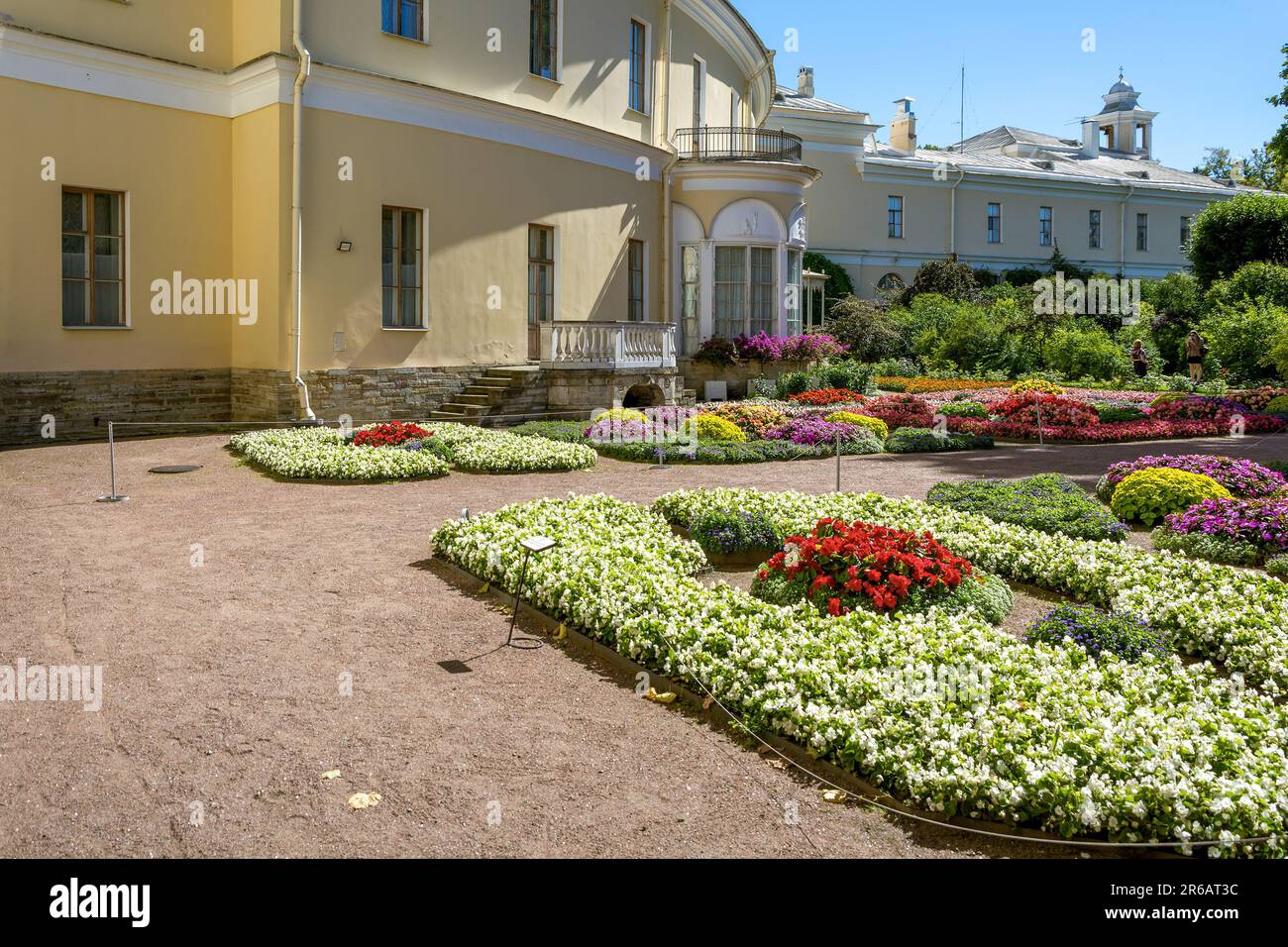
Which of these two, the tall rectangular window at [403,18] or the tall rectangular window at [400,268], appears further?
the tall rectangular window at [400,268]

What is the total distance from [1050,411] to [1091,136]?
4501cm

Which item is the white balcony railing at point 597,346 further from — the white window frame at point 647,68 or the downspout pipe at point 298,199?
the white window frame at point 647,68

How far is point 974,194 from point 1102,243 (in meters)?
8.37

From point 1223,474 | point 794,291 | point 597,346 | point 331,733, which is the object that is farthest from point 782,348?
point 331,733

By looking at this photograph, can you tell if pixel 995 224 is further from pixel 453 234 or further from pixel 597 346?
pixel 453 234

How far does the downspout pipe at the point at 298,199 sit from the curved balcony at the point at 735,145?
10.1m

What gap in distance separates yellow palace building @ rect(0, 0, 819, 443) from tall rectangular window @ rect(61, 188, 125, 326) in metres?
0.03

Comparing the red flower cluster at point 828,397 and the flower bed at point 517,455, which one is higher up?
the red flower cluster at point 828,397

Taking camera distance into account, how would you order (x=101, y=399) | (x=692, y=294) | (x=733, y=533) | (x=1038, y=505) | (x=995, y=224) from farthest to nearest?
1. (x=995, y=224)
2. (x=692, y=294)
3. (x=101, y=399)
4. (x=1038, y=505)
5. (x=733, y=533)

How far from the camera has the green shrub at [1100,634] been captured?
6.24 metres

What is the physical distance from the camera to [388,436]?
48.4 feet

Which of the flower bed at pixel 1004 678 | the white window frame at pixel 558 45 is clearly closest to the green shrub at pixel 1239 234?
the white window frame at pixel 558 45

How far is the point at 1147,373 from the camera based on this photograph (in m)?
30.3
